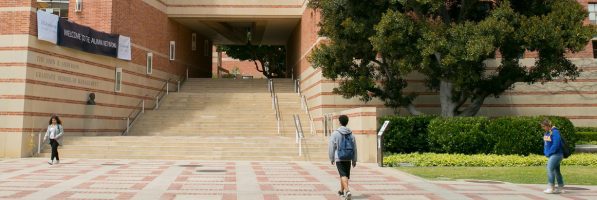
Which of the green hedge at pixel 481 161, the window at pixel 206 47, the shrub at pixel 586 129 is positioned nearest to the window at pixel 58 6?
the window at pixel 206 47

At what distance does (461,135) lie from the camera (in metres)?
15.7

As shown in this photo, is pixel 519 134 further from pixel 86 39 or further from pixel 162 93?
pixel 162 93

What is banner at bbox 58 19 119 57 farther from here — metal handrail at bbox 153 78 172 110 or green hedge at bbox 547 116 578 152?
green hedge at bbox 547 116 578 152

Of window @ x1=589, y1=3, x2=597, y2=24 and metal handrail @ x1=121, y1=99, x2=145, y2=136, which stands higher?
window @ x1=589, y1=3, x2=597, y2=24

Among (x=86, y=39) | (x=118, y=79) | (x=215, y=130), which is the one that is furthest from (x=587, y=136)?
(x=86, y=39)

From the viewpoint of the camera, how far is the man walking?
26.9 feet

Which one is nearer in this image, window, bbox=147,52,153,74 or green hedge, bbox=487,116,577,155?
green hedge, bbox=487,116,577,155

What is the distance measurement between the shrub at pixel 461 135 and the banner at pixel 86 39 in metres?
13.5

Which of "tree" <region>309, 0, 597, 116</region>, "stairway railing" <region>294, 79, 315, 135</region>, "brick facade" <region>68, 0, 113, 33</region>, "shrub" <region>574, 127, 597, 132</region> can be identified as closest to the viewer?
"tree" <region>309, 0, 597, 116</region>

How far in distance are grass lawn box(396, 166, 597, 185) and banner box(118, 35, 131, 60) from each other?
45.6ft

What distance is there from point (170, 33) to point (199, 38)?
19.6ft

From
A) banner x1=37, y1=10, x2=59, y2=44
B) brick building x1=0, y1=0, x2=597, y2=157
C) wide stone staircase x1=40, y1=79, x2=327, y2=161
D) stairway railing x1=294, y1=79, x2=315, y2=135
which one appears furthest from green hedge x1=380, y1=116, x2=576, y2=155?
banner x1=37, y1=10, x2=59, y2=44

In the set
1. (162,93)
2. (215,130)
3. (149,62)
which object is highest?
(149,62)

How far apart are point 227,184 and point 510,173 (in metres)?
7.28
